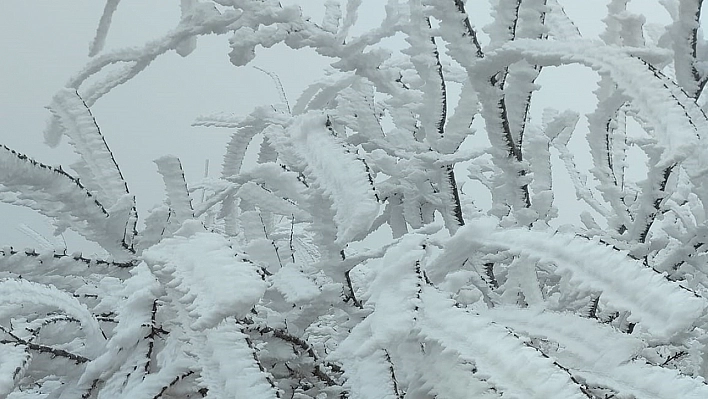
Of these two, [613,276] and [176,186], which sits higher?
[176,186]

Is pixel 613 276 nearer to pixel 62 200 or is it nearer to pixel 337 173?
pixel 337 173

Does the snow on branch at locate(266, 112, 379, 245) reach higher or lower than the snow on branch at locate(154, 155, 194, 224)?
lower

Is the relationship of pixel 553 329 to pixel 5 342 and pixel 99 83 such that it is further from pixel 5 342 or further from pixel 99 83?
pixel 99 83

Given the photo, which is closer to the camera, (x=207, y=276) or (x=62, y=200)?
(x=207, y=276)

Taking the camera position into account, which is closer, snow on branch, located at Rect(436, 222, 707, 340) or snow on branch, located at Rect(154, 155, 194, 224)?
snow on branch, located at Rect(436, 222, 707, 340)

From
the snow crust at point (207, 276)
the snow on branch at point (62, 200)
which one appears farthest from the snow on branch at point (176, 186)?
the snow crust at point (207, 276)

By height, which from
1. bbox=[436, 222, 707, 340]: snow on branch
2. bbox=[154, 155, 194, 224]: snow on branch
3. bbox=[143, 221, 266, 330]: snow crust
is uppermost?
bbox=[154, 155, 194, 224]: snow on branch

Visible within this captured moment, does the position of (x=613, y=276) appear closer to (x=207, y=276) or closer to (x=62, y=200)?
(x=207, y=276)

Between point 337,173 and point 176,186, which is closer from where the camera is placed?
Answer: point 337,173

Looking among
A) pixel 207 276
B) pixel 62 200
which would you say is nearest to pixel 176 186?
pixel 62 200

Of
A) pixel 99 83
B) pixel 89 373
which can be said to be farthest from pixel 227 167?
pixel 89 373

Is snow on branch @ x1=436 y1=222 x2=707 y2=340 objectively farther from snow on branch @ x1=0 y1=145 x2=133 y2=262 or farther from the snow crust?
snow on branch @ x1=0 y1=145 x2=133 y2=262

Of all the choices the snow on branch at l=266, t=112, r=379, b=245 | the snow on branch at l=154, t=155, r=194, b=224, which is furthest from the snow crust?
the snow on branch at l=154, t=155, r=194, b=224

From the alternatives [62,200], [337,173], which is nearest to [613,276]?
[337,173]
